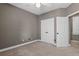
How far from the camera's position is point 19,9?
4.24 metres

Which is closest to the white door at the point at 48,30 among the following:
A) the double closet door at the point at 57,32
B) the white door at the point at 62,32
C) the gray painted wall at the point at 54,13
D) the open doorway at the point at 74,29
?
the double closet door at the point at 57,32

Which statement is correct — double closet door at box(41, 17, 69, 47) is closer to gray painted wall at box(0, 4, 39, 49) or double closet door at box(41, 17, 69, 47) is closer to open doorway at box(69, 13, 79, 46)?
open doorway at box(69, 13, 79, 46)

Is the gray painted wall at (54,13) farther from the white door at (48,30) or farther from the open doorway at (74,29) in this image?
the open doorway at (74,29)

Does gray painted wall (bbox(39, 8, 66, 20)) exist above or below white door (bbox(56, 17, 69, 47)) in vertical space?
above

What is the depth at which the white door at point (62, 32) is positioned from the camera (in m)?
4.38

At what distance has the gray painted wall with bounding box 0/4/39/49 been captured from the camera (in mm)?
3621

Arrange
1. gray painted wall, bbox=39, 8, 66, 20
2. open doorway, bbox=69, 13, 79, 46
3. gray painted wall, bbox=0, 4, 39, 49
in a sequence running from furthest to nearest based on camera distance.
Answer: gray painted wall, bbox=39, 8, 66, 20 < open doorway, bbox=69, 13, 79, 46 < gray painted wall, bbox=0, 4, 39, 49

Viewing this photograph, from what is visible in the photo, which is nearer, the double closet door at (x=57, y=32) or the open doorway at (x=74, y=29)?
the open doorway at (x=74, y=29)

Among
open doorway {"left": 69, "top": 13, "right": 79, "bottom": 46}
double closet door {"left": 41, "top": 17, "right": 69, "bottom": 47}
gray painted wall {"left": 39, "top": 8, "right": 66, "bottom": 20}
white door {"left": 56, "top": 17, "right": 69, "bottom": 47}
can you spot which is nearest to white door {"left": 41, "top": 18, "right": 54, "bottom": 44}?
double closet door {"left": 41, "top": 17, "right": 69, "bottom": 47}

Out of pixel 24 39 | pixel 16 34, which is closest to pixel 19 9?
pixel 16 34

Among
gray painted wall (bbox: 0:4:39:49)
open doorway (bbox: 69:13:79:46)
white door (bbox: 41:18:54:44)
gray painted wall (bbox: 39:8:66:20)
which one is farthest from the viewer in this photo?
white door (bbox: 41:18:54:44)

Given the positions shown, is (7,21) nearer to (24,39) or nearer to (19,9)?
(19,9)

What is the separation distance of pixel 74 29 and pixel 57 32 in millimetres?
889

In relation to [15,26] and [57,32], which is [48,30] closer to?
[57,32]
